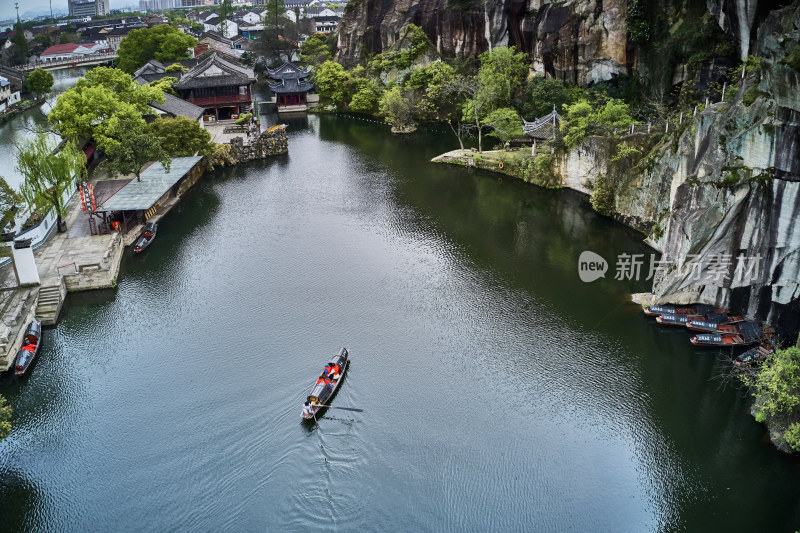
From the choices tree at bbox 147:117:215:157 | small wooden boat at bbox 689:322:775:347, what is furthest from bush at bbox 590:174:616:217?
tree at bbox 147:117:215:157

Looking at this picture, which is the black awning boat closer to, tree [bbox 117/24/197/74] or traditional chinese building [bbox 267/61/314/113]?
traditional chinese building [bbox 267/61/314/113]

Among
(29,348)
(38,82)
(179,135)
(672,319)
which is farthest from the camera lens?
(38,82)

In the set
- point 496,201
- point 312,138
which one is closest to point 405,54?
point 312,138

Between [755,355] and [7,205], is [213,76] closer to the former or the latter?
[7,205]

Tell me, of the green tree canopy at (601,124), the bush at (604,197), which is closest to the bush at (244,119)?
the green tree canopy at (601,124)

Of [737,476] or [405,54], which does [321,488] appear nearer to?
[737,476]

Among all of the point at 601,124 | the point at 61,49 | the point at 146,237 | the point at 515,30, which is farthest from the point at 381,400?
the point at 61,49

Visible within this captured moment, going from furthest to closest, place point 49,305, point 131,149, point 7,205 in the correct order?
point 131,149 → point 7,205 → point 49,305
